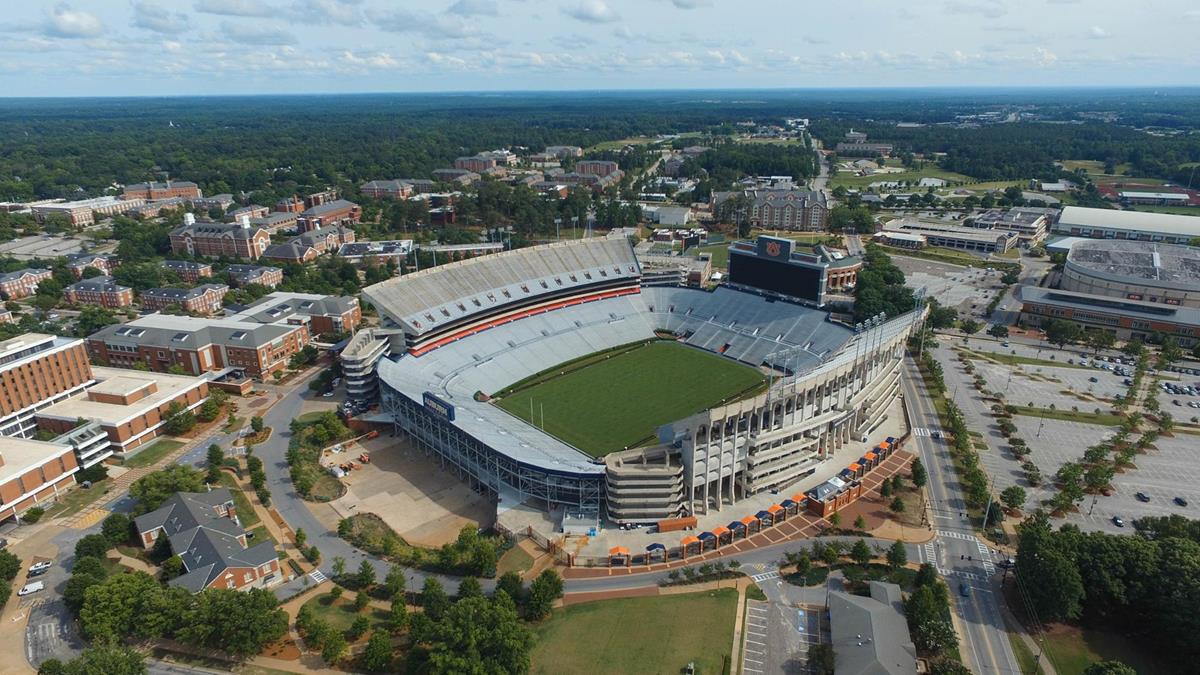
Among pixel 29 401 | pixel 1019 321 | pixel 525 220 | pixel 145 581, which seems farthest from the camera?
pixel 525 220

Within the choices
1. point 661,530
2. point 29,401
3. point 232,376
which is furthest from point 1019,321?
point 29,401

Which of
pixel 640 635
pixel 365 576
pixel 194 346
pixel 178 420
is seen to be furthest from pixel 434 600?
pixel 194 346

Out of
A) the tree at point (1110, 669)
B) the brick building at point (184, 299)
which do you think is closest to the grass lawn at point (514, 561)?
the tree at point (1110, 669)

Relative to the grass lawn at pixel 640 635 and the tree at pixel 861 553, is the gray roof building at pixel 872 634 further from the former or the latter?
the grass lawn at pixel 640 635

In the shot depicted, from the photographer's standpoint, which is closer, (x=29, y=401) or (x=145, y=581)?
(x=145, y=581)

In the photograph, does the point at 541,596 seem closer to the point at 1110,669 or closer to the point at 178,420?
the point at 1110,669

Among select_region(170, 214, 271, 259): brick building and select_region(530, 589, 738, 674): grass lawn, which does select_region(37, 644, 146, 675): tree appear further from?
select_region(170, 214, 271, 259): brick building

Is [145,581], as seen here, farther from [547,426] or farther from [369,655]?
[547,426]
